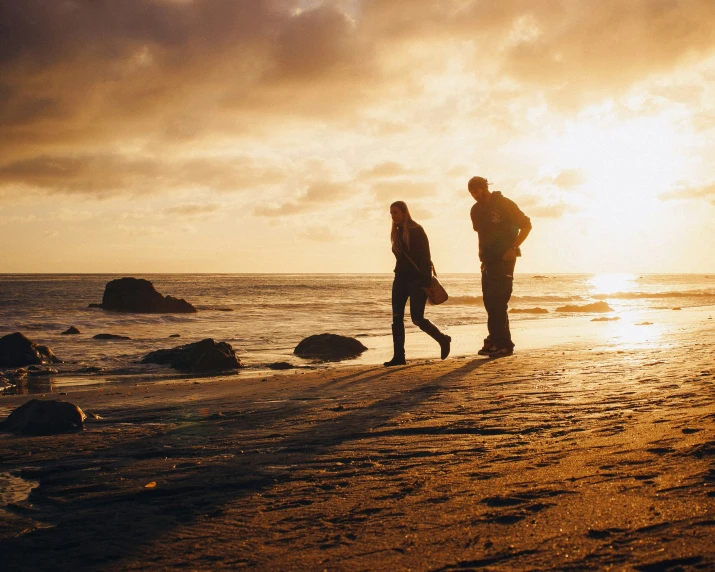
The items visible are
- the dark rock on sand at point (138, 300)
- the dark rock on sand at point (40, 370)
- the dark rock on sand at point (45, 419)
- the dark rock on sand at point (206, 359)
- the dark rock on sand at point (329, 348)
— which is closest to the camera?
the dark rock on sand at point (45, 419)

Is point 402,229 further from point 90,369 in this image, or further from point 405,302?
point 90,369

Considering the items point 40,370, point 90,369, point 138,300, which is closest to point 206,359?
point 90,369

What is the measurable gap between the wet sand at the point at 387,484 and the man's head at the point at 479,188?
3251mm

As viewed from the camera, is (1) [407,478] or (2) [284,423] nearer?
(1) [407,478]

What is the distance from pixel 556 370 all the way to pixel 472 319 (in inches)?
591

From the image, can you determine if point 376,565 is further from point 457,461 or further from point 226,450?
point 226,450

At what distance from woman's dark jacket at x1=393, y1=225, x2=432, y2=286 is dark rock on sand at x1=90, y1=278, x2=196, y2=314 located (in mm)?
26350

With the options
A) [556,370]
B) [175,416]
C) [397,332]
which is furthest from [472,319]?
[175,416]

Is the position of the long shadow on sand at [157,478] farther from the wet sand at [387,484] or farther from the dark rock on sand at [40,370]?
the dark rock on sand at [40,370]

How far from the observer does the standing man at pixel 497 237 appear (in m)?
7.24

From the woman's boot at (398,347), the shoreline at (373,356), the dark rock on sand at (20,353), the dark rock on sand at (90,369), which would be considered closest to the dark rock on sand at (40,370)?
the dark rock on sand at (90,369)

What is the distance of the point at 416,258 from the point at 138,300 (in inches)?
1191

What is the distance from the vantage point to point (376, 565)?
1771 mm

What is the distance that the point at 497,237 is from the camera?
7258 millimetres
